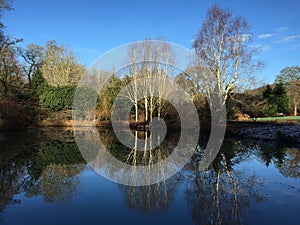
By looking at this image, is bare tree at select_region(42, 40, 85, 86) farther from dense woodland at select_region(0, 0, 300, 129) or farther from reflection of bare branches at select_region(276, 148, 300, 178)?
reflection of bare branches at select_region(276, 148, 300, 178)

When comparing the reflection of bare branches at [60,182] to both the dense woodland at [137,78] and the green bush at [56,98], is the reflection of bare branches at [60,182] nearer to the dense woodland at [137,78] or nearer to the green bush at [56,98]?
the dense woodland at [137,78]

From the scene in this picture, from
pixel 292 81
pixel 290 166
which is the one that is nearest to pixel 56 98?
pixel 290 166

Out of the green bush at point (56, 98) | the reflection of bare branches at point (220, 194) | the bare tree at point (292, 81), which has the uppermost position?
the bare tree at point (292, 81)

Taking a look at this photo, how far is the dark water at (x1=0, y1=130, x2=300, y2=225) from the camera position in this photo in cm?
287

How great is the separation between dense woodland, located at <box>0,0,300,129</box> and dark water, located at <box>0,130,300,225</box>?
29.6 ft

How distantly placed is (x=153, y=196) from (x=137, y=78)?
14.0 m

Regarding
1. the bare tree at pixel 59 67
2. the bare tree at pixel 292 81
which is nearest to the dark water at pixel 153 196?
the bare tree at pixel 59 67

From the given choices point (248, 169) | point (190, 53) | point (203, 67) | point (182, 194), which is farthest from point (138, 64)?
point (182, 194)

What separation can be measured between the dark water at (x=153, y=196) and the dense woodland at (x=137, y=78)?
29.6ft

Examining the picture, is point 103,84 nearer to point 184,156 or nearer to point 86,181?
point 184,156

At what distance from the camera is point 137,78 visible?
17109mm

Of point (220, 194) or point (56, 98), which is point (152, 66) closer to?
point (56, 98)

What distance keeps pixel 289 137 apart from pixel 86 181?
8.99 meters

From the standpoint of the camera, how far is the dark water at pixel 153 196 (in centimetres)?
287
